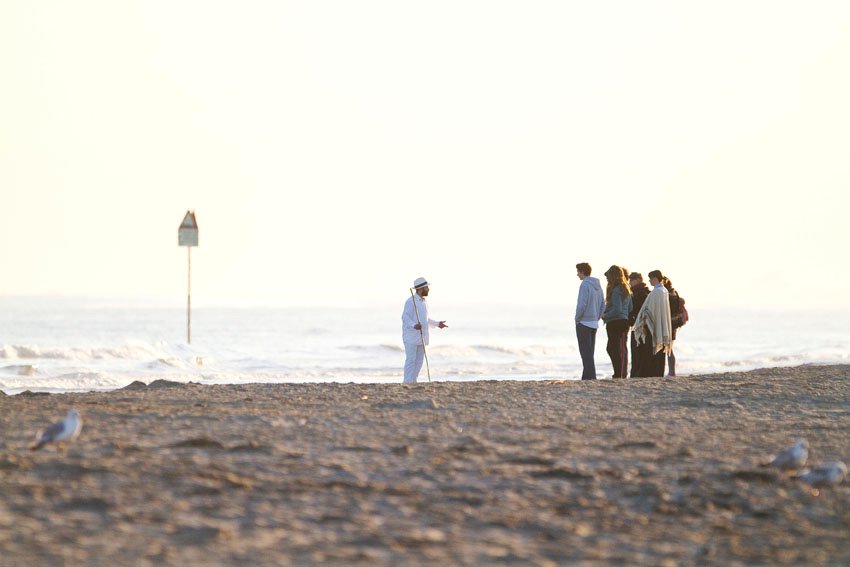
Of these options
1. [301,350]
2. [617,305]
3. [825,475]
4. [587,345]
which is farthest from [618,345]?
[301,350]

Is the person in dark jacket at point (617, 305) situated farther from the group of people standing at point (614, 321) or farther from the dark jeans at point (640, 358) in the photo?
the dark jeans at point (640, 358)

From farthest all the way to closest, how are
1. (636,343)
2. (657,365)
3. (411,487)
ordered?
(657,365) < (636,343) < (411,487)

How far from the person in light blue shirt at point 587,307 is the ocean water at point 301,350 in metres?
6.64

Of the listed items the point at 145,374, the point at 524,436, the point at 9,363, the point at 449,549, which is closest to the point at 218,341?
the point at 9,363

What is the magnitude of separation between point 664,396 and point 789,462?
4930 mm

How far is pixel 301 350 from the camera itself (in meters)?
34.8

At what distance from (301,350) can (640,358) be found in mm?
20478

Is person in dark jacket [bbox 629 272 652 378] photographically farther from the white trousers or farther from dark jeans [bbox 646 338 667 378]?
the white trousers

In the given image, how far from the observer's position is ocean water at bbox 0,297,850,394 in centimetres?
2300

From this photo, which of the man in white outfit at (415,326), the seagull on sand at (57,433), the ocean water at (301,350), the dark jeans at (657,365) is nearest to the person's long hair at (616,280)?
the dark jeans at (657,365)

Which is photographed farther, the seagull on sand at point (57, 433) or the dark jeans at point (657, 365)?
the dark jeans at point (657, 365)

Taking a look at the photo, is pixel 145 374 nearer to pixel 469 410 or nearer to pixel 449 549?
pixel 469 410

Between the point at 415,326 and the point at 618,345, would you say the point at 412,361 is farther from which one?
the point at 618,345

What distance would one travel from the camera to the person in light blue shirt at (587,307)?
14312 mm
